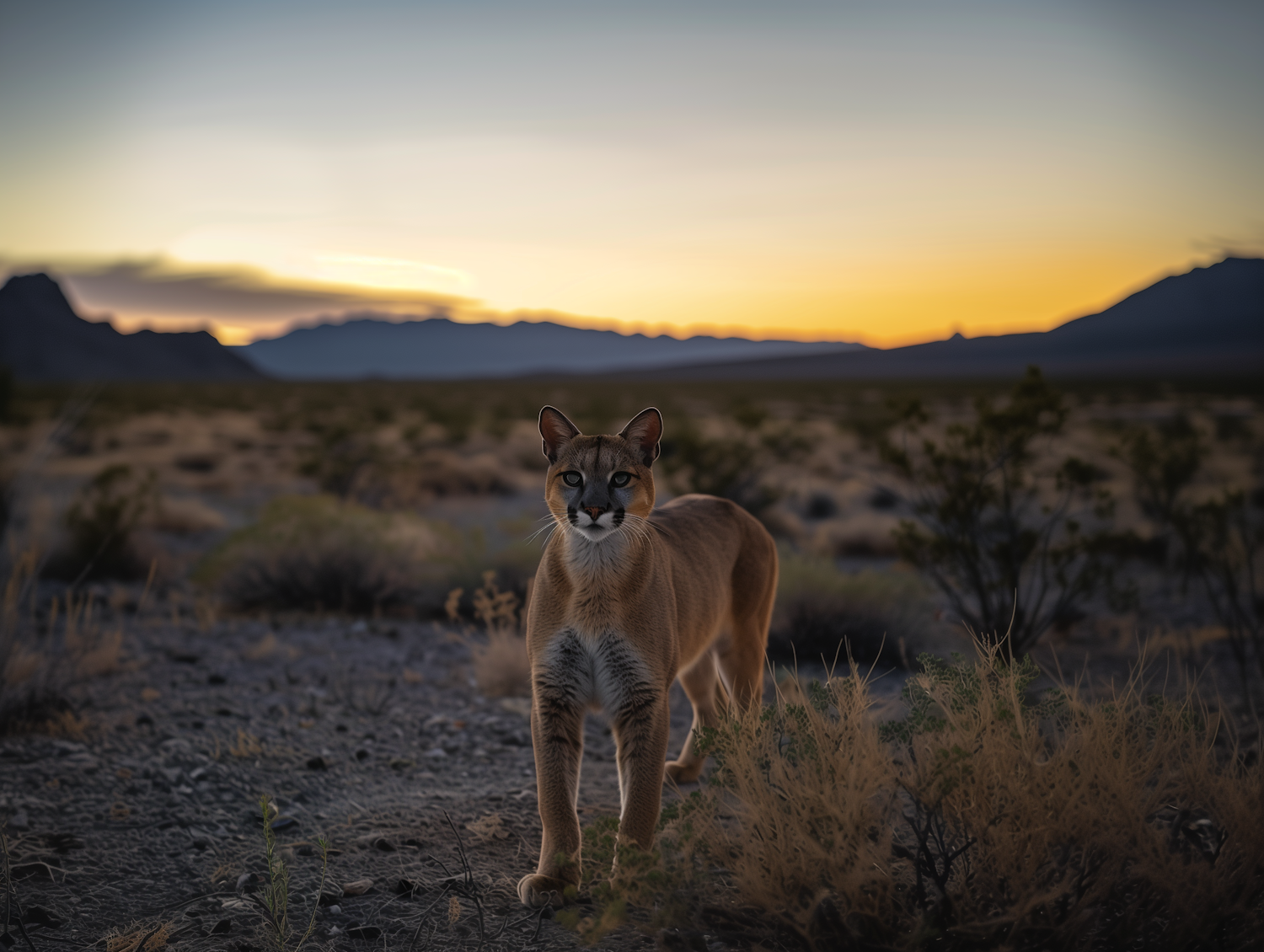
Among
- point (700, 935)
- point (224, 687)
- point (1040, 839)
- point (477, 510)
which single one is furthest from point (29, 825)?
point (477, 510)

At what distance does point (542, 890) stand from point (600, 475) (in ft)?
5.89

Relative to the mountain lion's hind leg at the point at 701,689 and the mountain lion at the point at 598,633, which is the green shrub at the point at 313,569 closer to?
the mountain lion's hind leg at the point at 701,689

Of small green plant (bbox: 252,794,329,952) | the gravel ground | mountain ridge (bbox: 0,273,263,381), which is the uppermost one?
mountain ridge (bbox: 0,273,263,381)

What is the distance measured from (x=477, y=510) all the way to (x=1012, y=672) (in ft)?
49.7

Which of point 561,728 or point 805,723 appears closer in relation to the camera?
point 805,723

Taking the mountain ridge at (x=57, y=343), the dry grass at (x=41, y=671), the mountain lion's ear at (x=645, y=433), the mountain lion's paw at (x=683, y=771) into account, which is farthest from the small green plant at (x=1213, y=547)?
the mountain ridge at (x=57, y=343)

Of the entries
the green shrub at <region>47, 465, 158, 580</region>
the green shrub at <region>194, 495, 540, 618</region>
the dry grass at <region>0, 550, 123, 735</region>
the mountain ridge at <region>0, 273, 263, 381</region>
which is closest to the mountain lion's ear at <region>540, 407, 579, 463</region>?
the dry grass at <region>0, 550, 123, 735</region>

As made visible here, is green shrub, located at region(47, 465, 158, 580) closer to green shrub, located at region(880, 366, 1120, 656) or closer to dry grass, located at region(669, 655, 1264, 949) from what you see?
green shrub, located at region(880, 366, 1120, 656)

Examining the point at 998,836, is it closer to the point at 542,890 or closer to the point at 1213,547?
the point at 542,890

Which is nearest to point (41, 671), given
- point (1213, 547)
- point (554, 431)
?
point (554, 431)

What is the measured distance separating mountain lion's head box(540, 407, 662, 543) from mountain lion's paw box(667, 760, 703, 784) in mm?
1859

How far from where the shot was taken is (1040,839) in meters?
3.06

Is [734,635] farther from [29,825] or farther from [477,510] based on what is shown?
[477,510]

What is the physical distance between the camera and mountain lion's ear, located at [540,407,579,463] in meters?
4.19
